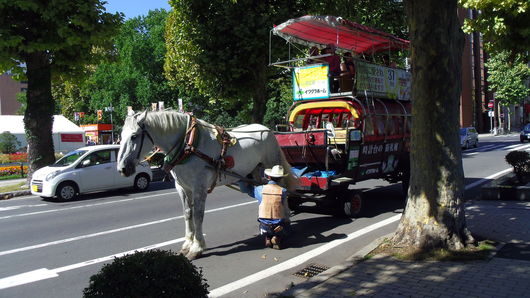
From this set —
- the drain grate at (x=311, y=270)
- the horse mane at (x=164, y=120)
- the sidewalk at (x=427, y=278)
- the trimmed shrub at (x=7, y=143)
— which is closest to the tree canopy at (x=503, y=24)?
the sidewalk at (x=427, y=278)

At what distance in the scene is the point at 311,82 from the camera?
9.70 metres

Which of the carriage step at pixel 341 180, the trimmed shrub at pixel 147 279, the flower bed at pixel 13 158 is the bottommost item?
the trimmed shrub at pixel 147 279

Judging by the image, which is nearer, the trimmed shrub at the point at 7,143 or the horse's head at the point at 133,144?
the horse's head at the point at 133,144

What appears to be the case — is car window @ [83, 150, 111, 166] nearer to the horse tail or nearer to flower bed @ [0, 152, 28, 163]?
the horse tail

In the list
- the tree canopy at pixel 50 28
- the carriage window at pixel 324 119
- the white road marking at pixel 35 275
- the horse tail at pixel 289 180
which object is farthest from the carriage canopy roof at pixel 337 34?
the tree canopy at pixel 50 28

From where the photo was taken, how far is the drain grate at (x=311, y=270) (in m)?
5.62

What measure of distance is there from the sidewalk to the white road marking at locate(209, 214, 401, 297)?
796mm

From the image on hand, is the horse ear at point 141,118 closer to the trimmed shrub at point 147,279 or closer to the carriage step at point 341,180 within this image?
the trimmed shrub at point 147,279

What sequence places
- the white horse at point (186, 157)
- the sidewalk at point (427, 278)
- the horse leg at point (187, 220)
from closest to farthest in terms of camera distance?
the sidewalk at point (427, 278) < the white horse at point (186, 157) < the horse leg at point (187, 220)

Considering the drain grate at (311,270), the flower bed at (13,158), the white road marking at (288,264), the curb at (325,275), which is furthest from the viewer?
the flower bed at (13,158)

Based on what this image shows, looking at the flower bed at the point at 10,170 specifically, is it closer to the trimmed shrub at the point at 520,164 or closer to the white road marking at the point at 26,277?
the white road marking at the point at 26,277

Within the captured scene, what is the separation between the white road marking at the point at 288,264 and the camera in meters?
5.22

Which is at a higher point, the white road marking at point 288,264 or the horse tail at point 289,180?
the horse tail at point 289,180

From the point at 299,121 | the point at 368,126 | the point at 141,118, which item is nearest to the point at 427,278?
the point at 141,118
